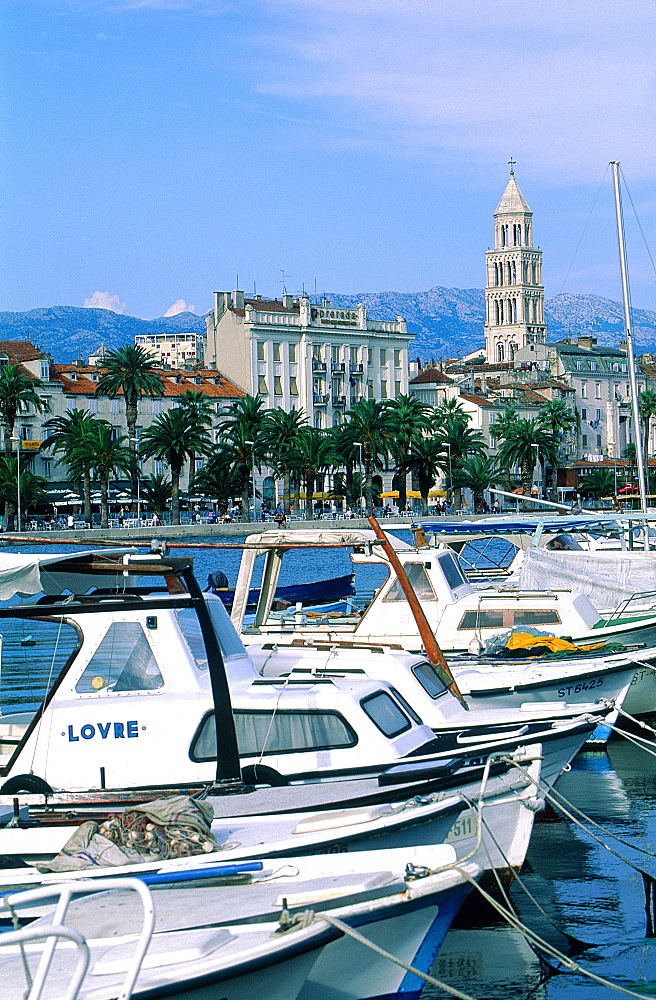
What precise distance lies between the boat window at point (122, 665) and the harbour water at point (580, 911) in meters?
4.24

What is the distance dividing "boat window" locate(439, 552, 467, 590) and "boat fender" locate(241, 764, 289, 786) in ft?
40.3

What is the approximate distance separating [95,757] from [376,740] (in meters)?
3.09

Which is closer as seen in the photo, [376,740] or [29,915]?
[29,915]

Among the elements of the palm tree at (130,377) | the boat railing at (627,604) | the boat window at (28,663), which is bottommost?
the boat window at (28,663)

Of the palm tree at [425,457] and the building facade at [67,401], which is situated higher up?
the building facade at [67,401]

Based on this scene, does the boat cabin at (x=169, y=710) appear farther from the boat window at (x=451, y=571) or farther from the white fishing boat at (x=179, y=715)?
the boat window at (x=451, y=571)

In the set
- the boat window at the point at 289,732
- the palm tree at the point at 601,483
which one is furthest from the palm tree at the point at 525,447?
the boat window at the point at 289,732

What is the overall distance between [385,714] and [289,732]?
3.81 ft

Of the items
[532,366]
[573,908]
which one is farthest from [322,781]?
[532,366]

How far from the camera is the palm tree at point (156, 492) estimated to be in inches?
4530

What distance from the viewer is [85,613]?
1459 centimetres

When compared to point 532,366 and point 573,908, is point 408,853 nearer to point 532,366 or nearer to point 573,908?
point 573,908

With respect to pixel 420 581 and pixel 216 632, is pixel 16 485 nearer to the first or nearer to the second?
pixel 420 581

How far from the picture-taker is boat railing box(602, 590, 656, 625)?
93.1 ft
